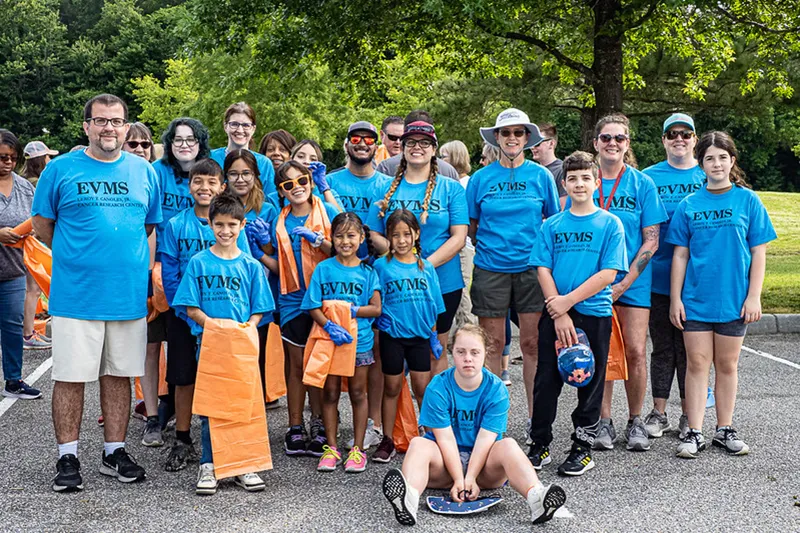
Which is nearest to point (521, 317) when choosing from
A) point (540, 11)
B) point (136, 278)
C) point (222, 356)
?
point (222, 356)

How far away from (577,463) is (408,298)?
4.58 ft

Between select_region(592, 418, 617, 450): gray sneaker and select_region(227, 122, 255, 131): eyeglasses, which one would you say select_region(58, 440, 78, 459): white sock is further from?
select_region(592, 418, 617, 450): gray sneaker

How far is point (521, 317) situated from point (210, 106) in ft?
80.3

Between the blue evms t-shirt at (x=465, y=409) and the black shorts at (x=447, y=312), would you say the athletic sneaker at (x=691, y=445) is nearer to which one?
the blue evms t-shirt at (x=465, y=409)

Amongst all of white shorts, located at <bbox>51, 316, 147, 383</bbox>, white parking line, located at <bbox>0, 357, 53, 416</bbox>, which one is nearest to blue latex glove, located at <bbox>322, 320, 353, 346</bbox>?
white shorts, located at <bbox>51, 316, 147, 383</bbox>

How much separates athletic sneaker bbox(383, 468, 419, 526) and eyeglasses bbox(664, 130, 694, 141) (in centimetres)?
308

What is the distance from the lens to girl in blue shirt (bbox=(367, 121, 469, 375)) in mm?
5559

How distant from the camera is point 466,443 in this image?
4.68 m

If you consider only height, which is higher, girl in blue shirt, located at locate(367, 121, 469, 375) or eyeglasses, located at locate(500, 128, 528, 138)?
eyeglasses, located at locate(500, 128, 528, 138)

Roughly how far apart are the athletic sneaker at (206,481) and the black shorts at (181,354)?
59 centimetres

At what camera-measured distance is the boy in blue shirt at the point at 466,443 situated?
14.3ft

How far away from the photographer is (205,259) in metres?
4.94

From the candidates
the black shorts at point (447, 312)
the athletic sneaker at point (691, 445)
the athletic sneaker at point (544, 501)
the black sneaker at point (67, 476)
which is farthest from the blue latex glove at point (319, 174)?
the athletic sneaker at point (691, 445)

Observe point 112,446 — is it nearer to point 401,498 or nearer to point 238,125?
point 401,498
